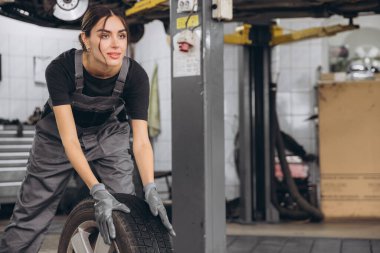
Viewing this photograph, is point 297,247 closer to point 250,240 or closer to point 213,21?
point 250,240

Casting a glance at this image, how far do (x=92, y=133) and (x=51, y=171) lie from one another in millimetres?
230

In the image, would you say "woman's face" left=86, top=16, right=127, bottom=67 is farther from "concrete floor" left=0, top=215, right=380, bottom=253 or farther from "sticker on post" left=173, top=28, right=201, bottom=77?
"concrete floor" left=0, top=215, right=380, bottom=253

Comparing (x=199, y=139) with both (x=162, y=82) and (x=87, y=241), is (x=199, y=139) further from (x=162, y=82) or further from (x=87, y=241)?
(x=162, y=82)

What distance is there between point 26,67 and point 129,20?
2.28 meters

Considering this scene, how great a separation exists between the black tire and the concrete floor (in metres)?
1.75

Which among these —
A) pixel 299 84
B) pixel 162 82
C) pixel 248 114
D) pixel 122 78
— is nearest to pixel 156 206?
pixel 122 78

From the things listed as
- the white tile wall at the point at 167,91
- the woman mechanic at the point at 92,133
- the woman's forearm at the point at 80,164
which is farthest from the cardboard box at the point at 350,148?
the woman's forearm at the point at 80,164

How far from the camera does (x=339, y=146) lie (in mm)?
5176

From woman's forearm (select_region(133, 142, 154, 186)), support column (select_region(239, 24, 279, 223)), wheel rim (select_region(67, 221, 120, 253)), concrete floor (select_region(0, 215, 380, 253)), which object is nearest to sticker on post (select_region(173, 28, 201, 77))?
woman's forearm (select_region(133, 142, 154, 186))

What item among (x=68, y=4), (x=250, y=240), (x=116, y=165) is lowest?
(x=250, y=240)

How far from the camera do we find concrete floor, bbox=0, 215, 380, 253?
389 cm

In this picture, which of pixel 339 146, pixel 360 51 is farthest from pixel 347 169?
pixel 360 51

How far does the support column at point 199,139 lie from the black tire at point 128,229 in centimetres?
86

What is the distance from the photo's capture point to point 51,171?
94.2 inches
